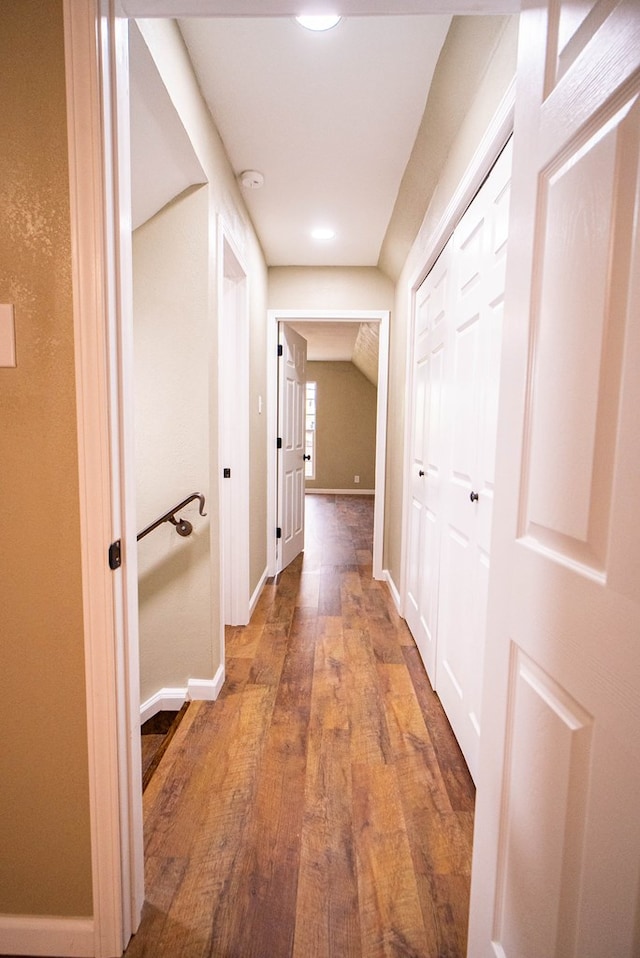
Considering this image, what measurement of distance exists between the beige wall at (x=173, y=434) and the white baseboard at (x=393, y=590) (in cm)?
143

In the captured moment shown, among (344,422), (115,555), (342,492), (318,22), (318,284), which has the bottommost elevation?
(342,492)

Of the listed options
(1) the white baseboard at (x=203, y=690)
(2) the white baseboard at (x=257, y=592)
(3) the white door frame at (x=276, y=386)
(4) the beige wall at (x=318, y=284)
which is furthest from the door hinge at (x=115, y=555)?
(4) the beige wall at (x=318, y=284)

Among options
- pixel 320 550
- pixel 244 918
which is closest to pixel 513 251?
pixel 244 918

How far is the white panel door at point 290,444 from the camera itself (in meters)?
3.58

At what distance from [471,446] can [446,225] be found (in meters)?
0.98

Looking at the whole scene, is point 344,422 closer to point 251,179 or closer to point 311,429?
point 311,429

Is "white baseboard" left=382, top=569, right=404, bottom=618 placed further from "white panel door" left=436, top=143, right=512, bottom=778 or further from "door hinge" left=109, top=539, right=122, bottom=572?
"door hinge" left=109, top=539, right=122, bottom=572

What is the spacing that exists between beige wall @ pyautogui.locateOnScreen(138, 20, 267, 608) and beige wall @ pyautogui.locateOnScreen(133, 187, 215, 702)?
76mm

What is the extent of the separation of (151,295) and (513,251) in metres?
1.48

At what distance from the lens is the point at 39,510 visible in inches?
36.6

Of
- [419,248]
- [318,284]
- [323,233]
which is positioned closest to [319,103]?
[419,248]

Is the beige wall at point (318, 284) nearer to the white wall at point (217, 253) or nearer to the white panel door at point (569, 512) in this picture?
the white wall at point (217, 253)

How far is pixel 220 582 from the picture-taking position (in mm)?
2078

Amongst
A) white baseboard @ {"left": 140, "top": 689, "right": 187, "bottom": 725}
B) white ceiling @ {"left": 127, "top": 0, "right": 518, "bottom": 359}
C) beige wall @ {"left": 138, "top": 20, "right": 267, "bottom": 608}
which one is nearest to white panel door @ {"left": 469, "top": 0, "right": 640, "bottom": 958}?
white ceiling @ {"left": 127, "top": 0, "right": 518, "bottom": 359}
